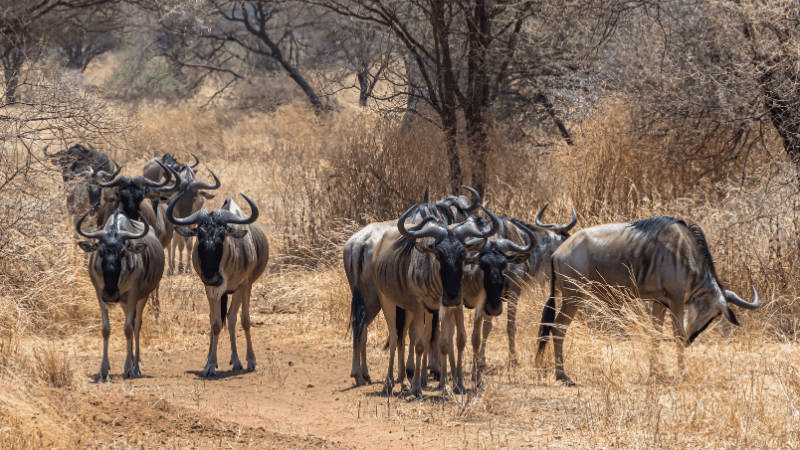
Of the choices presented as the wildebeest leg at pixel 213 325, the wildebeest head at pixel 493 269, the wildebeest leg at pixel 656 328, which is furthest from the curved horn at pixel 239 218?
the wildebeest leg at pixel 656 328

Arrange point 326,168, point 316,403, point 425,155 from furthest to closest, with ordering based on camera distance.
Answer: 1. point 326,168
2. point 425,155
3. point 316,403

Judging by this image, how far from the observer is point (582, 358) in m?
7.61

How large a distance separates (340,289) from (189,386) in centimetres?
320

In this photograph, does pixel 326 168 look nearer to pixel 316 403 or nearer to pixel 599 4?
pixel 599 4

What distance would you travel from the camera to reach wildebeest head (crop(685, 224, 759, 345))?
720 centimetres

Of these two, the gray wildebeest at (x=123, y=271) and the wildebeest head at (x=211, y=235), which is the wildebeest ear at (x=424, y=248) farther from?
the gray wildebeest at (x=123, y=271)

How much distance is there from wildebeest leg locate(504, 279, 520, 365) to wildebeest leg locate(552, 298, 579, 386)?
1.61 feet

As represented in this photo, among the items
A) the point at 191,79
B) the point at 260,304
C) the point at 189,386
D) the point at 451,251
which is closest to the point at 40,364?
the point at 189,386

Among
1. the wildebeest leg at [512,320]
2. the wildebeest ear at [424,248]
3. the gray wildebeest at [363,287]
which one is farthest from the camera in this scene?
the wildebeest leg at [512,320]

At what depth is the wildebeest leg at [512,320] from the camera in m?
8.30

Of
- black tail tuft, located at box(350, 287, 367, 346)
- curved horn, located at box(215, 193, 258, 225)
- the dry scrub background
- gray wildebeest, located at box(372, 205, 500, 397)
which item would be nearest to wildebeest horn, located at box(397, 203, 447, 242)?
gray wildebeest, located at box(372, 205, 500, 397)

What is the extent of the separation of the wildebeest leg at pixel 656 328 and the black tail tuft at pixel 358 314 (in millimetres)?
2476

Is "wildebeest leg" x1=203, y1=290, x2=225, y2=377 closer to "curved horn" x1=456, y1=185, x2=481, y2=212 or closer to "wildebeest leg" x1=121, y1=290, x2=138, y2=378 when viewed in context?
"wildebeest leg" x1=121, y1=290, x2=138, y2=378

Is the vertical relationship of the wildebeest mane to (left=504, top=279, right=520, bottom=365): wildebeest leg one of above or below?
above
